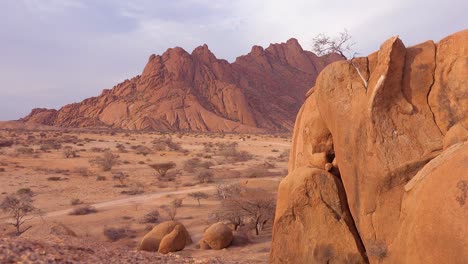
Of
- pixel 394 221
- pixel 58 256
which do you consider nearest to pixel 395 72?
pixel 394 221

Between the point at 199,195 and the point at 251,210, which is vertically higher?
the point at 251,210

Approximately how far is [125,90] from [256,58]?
43.9 meters

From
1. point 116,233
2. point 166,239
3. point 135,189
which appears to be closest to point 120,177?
point 135,189

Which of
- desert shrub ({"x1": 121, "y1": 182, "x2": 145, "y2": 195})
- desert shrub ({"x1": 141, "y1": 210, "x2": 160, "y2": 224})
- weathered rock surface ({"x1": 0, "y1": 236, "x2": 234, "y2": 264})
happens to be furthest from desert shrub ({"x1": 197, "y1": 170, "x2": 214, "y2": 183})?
weathered rock surface ({"x1": 0, "y1": 236, "x2": 234, "y2": 264})

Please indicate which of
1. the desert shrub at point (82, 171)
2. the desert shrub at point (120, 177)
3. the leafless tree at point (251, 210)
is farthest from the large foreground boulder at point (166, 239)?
the desert shrub at point (82, 171)

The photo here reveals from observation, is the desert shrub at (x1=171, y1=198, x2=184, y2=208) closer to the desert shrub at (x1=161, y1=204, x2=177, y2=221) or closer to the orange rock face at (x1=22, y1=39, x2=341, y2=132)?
the desert shrub at (x1=161, y1=204, x2=177, y2=221)

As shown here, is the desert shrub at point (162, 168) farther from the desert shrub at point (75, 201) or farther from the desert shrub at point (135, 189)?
the desert shrub at point (75, 201)

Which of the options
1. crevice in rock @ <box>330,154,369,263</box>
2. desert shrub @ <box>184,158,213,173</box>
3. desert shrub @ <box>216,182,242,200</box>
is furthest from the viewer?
desert shrub @ <box>184,158,213,173</box>

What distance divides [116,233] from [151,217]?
2205 mm

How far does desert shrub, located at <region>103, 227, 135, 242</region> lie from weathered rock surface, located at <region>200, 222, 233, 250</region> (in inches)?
140

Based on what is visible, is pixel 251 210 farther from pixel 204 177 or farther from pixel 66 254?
pixel 204 177

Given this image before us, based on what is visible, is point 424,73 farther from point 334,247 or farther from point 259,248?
point 259,248

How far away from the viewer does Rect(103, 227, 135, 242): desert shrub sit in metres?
15.3

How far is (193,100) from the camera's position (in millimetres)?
95938
